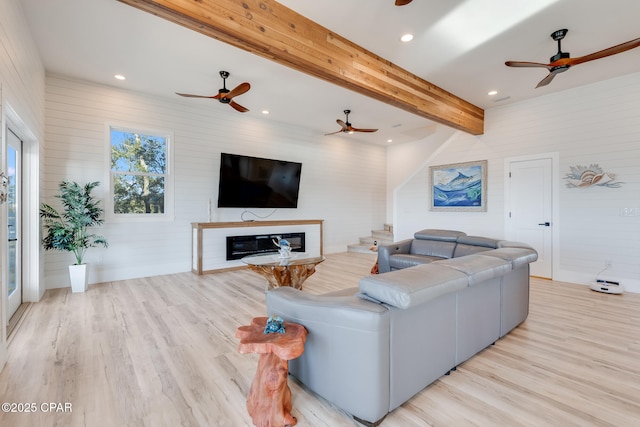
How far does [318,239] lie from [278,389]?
5.55 metres

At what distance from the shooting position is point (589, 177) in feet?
15.1

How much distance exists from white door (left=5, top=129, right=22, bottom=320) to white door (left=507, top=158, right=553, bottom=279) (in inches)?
289

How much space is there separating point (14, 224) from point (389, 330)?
446 centimetres

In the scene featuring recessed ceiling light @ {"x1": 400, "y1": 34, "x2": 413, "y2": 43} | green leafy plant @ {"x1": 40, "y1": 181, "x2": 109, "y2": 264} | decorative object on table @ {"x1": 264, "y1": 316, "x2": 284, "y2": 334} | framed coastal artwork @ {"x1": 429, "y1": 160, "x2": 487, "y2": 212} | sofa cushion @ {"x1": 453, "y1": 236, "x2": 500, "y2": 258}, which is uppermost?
recessed ceiling light @ {"x1": 400, "y1": 34, "x2": 413, "y2": 43}

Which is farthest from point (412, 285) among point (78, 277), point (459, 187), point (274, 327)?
point (459, 187)

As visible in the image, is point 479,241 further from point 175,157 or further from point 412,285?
point 175,157

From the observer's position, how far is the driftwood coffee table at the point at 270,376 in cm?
152

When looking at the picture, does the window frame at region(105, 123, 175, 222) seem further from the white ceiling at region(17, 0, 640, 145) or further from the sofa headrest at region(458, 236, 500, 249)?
the sofa headrest at region(458, 236, 500, 249)

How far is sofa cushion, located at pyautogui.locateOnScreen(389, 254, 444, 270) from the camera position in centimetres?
432

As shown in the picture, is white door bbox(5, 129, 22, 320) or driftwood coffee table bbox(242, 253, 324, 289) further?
driftwood coffee table bbox(242, 253, 324, 289)

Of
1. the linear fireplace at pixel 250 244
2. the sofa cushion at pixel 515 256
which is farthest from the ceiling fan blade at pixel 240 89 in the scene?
the sofa cushion at pixel 515 256

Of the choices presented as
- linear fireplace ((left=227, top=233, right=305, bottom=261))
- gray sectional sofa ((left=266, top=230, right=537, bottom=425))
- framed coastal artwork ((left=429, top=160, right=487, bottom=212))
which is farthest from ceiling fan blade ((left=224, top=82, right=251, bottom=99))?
framed coastal artwork ((left=429, top=160, right=487, bottom=212))

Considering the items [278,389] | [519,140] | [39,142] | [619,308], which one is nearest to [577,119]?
[519,140]

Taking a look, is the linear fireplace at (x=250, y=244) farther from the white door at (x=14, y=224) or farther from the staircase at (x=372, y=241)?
the white door at (x=14, y=224)
